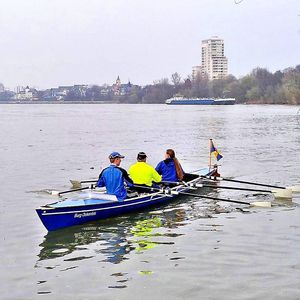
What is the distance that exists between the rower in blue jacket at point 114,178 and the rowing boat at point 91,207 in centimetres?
18

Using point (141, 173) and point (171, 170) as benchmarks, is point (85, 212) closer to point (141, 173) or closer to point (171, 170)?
point (141, 173)

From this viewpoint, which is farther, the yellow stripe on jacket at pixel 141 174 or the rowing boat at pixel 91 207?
the yellow stripe on jacket at pixel 141 174

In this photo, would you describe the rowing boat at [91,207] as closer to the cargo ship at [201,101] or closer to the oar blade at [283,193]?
the oar blade at [283,193]

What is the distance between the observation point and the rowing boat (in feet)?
41.4

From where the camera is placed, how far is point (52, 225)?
12.7 meters

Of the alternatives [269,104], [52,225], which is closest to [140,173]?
[52,225]

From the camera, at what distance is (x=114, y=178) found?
14.0 meters

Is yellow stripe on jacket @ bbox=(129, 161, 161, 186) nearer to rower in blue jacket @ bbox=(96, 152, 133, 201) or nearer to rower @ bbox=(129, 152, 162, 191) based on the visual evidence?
rower @ bbox=(129, 152, 162, 191)

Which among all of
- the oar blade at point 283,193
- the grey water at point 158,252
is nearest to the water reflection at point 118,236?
the grey water at point 158,252

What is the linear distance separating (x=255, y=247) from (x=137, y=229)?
3080 mm

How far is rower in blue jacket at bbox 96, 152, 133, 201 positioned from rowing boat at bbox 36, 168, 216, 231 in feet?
0.58

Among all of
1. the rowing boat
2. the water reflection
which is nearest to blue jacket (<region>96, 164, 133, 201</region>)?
the rowing boat

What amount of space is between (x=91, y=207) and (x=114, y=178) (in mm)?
1034

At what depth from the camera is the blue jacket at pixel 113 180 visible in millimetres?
13945
